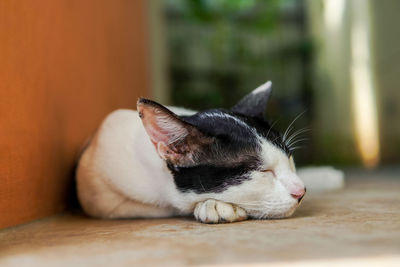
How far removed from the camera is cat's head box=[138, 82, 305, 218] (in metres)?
1.38

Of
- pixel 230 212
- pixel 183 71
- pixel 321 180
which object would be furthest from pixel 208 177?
pixel 183 71

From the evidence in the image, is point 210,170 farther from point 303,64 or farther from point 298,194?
point 303,64

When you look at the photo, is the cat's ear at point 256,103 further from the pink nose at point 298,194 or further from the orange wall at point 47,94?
the orange wall at point 47,94

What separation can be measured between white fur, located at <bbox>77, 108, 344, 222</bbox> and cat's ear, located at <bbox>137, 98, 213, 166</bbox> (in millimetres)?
116

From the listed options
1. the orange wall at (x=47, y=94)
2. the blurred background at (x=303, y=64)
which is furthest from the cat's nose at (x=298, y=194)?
the blurred background at (x=303, y=64)

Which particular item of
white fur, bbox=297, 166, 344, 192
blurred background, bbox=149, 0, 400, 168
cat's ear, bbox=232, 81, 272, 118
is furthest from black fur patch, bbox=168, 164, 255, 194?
blurred background, bbox=149, 0, 400, 168

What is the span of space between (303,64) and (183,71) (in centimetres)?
204

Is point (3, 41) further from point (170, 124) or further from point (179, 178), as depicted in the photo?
point (179, 178)

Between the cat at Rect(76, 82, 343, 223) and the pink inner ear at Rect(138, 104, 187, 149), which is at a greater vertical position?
the pink inner ear at Rect(138, 104, 187, 149)

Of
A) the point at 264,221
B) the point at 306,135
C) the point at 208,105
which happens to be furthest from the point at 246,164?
the point at 306,135

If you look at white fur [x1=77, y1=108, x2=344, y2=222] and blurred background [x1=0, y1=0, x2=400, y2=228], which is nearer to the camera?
white fur [x1=77, y1=108, x2=344, y2=222]

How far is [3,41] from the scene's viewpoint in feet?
4.77

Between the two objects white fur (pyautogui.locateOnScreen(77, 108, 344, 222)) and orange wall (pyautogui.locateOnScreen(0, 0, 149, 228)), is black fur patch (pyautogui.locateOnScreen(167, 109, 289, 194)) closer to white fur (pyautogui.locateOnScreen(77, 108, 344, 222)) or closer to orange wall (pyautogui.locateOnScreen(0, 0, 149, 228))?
white fur (pyautogui.locateOnScreen(77, 108, 344, 222))

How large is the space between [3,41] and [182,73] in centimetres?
508
